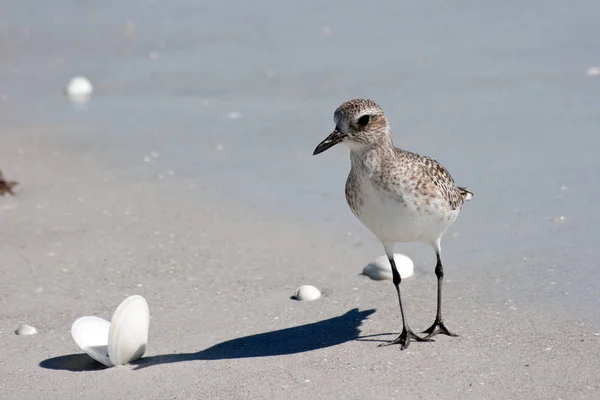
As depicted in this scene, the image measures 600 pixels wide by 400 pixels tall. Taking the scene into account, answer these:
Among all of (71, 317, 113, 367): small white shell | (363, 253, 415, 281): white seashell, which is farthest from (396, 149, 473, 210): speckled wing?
(71, 317, 113, 367): small white shell

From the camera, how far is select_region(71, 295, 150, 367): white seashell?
17.3 ft

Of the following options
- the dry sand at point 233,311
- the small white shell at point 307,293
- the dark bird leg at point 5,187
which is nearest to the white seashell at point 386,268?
the dry sand at point 233,311

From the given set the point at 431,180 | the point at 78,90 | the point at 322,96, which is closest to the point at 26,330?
the point at 431,180

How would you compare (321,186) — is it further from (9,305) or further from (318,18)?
(318,18)

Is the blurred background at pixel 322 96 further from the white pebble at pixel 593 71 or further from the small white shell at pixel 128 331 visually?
the small white shell at pixel 128 331

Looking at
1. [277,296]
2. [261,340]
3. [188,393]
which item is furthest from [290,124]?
[188,393]

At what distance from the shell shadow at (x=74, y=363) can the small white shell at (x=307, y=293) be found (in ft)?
4.49

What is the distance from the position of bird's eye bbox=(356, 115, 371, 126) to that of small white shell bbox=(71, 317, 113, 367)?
5.84 feet

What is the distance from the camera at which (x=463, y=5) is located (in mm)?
12742

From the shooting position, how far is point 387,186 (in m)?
5.38

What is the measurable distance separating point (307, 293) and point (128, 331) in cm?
137

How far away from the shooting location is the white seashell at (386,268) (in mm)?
6488

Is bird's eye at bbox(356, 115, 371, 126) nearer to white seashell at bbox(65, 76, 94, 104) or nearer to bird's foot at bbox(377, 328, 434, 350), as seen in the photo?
bird's foot at bbox(377, 328, 434, 350)

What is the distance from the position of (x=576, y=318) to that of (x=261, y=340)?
1762 millimetres
